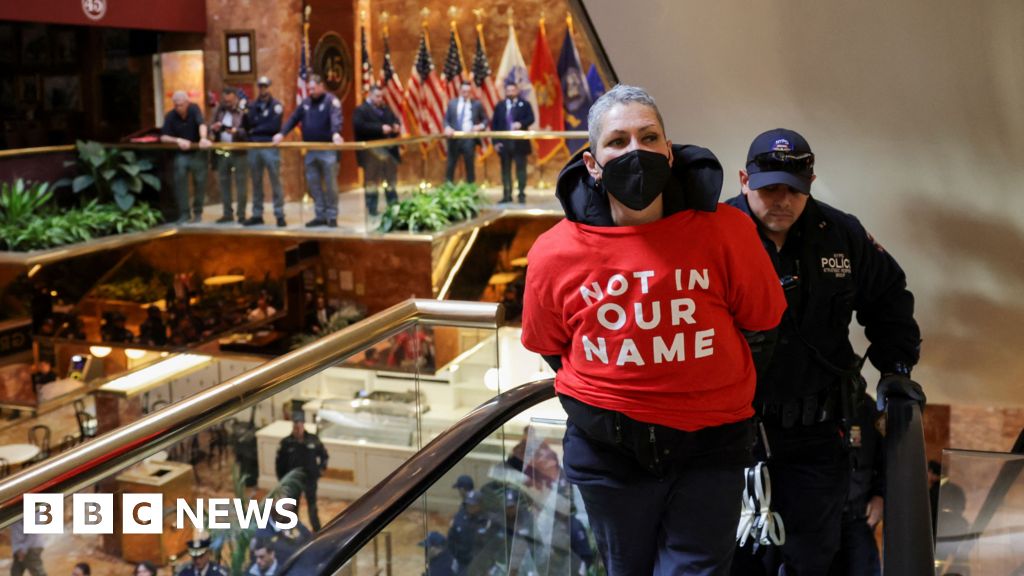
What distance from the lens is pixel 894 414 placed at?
252cm

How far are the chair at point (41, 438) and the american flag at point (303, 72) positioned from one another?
531 cm

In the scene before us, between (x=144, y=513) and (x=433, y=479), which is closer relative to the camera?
(x=433, y=479)

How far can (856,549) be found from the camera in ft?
9.46

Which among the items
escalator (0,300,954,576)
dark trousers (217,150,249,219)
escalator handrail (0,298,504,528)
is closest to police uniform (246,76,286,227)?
dark trousers (217,150,249,219)

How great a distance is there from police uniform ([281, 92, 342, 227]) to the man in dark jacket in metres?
0.36

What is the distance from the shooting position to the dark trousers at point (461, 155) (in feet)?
43.8

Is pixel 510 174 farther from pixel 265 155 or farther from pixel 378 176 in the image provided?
pixel 265 155

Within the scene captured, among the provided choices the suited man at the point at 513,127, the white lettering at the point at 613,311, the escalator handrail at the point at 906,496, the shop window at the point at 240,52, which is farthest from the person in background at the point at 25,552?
the shop window at the point at 240,52

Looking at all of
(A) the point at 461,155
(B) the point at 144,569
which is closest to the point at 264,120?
(A) the point at 461,155

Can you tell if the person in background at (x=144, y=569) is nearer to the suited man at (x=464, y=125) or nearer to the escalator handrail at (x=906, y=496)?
the escalator handrail at (x=906, y=496)

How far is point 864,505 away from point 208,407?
5.87 feet

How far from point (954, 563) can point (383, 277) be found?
10.2 m

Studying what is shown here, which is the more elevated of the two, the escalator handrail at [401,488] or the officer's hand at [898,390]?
the officer's hand at [898,390]

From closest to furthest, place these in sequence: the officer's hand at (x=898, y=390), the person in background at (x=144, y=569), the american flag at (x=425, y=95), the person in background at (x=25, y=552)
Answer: the person in background at (x=25, y=552), the officer's hand at (x=898, y=390), the person in background at (x=144, y=569), the american flag at (x=425, y=95)
